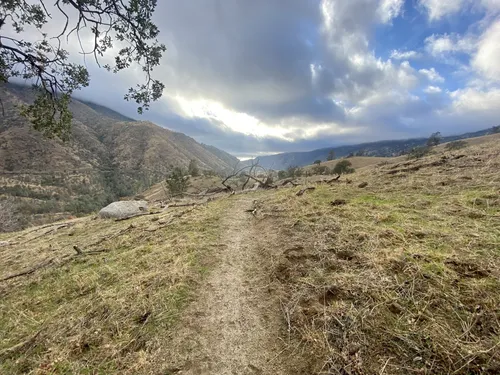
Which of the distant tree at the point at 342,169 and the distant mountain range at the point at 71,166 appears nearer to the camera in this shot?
the distant tree at the point at 342,169

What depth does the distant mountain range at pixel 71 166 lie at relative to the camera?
73.2m

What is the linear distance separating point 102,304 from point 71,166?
11612cm

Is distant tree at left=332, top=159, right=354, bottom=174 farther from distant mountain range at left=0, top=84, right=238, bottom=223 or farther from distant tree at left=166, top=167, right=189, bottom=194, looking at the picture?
distant mountain range at left=0, top=84, right=238, bottom=223

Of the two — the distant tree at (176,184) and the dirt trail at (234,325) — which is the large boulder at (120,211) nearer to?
the dirt trail at (234,325)

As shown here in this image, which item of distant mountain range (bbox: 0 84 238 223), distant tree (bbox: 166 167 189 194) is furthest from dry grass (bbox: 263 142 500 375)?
distant mountain range (bbox: 0 84 238 223)

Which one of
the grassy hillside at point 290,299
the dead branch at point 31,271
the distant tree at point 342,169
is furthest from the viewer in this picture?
the distant tree at point 342,169

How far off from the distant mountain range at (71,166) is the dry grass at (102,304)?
62272 millimetres

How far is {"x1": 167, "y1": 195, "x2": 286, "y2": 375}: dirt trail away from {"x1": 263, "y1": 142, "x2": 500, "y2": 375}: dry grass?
12.9 inches

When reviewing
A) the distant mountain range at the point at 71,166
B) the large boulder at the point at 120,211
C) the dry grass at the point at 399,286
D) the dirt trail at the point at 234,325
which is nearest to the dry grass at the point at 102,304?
the dirt trail at the point at 234,325

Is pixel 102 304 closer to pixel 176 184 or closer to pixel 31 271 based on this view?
pixel 31 271

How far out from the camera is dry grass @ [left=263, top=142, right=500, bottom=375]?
2.33 meters

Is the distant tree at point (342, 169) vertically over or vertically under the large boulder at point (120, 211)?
under

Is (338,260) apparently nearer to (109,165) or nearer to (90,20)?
(90,20)

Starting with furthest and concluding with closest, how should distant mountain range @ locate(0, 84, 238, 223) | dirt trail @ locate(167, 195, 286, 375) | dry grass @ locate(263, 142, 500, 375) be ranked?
1. distant mountain range @ locate(0, 84, 238, 223)
2. dirt trail @ locate(167, 195, 286, 375)
3. dry grass @ locate(263, 142, 500, 375)
